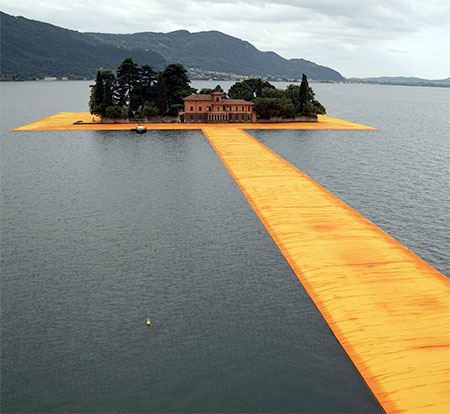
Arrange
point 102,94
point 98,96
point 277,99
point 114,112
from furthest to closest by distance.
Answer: point 277,99, point 98,96, point 102,94, point 114,112

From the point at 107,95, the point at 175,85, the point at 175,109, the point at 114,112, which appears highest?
the point at 175,85

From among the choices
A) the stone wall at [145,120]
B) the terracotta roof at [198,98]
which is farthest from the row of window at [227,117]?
the stone wall at [145,120]

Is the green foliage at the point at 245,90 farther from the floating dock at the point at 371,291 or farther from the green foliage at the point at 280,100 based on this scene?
the floating dock at the point at 371,291

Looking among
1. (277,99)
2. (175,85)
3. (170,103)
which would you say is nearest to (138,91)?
(170,103)

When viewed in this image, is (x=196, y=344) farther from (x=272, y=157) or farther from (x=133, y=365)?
(x=272, y=157)

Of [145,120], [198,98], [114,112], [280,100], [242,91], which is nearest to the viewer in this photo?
[114,112]

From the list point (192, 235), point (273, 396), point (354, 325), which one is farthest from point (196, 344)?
point (192, 235)

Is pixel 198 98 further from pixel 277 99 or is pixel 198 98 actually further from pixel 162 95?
pixel 277 99
